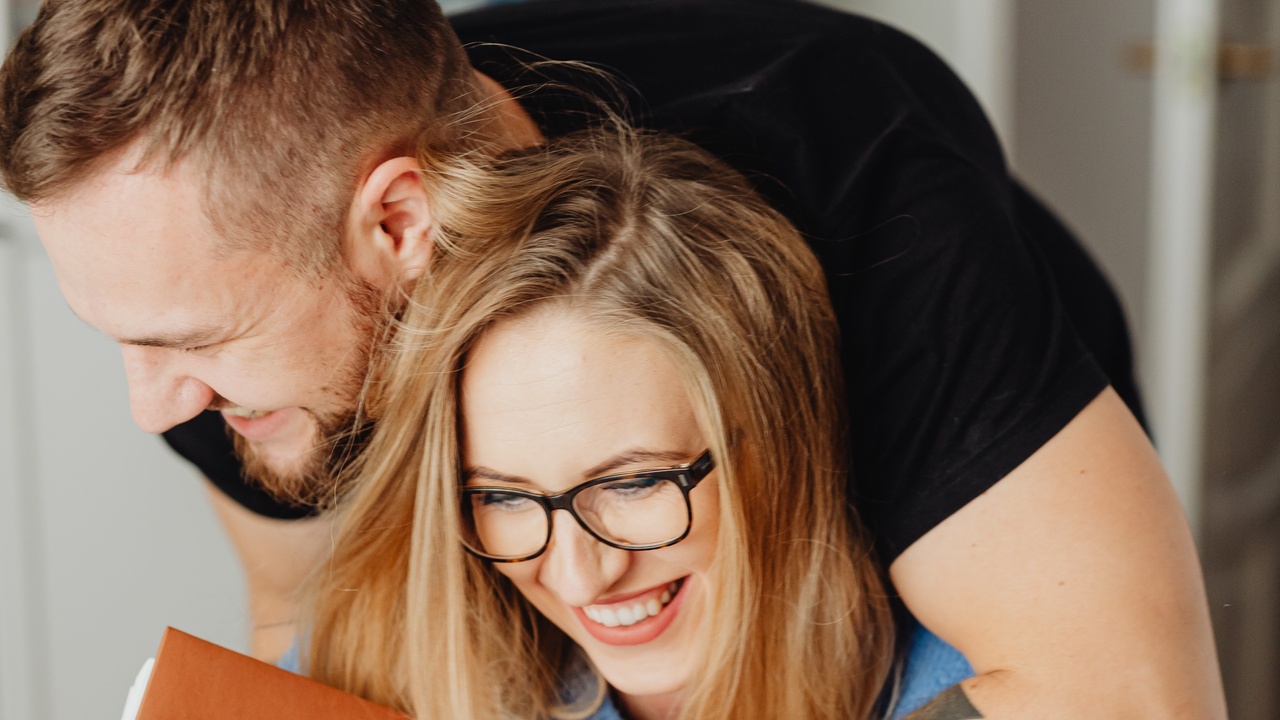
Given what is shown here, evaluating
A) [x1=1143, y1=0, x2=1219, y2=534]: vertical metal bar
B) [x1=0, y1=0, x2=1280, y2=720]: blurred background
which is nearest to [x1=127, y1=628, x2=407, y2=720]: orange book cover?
[x1=0, y1=0, x2=1280, y2=720]: blurred background

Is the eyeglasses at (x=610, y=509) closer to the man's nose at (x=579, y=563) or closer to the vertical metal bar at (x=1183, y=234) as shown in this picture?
the man's nose at (x=579, y=563)

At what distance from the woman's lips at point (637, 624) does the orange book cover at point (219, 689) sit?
Answer: 21cm

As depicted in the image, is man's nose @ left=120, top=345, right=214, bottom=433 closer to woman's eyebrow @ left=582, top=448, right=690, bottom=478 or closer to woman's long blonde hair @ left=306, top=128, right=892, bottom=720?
woman's long blonde hair @ left=306, top=128, right=892, bottom=720

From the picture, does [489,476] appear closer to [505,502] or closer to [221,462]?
[505,502]

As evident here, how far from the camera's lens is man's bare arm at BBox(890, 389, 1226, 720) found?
2.94 ft

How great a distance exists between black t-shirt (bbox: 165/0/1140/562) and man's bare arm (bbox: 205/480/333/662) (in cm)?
52

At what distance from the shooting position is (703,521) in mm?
956

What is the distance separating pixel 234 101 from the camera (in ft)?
2.70

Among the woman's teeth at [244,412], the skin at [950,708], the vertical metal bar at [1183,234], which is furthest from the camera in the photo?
the vertical metal bar at [1183,234]

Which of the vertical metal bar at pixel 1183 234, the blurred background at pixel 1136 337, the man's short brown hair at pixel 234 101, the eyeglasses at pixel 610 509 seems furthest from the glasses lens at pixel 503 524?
the vertical metal bar at pixel 1183 234

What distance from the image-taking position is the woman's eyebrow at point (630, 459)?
90 centimetres

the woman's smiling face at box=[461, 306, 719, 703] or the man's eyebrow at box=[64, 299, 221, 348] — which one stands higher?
the man's eyebrow at box=[64, 299, 221, 348]

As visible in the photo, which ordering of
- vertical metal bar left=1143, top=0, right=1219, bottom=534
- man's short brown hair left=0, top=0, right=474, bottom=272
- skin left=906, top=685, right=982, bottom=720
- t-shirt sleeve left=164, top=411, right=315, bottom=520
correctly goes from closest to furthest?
1. man's short brown hair left=0, top=0, right=474, bottom=272
2. skin left=906, top=685, right=982, bottom=720
3. t-shirt sleeve left=164, top=411, right=315, bottom=520
4. vertical metal bar left=1143, top=0, right=1219, bottom=534

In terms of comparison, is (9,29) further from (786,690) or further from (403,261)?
(786,690)
